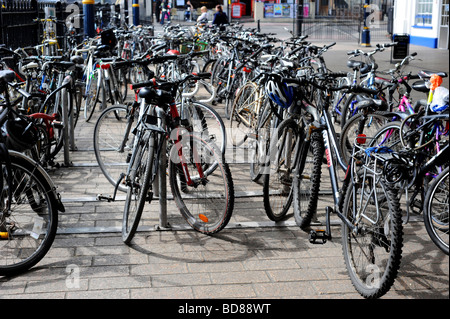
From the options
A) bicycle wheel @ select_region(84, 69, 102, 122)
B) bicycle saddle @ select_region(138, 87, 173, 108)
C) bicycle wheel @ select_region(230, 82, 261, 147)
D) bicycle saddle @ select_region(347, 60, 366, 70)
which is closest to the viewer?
bicycle saddle @ select_region(138, 87, 173, 108)

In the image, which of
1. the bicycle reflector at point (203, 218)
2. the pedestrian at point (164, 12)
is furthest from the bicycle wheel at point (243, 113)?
the pedestrian at point (164, 12)

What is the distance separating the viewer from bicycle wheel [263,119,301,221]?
4934 millimetres

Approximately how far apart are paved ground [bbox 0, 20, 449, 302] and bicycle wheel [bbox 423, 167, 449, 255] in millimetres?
238

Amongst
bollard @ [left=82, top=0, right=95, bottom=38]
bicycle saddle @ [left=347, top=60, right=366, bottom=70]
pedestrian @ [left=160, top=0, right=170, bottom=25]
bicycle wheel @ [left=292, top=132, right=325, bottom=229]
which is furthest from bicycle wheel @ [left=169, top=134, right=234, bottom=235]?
pedestrian @ [left=160, top=0, right=170, bottom=25]

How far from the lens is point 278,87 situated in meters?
4.84

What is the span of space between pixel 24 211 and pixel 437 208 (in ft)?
9.11

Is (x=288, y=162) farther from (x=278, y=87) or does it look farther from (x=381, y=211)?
(x=381, y=211)

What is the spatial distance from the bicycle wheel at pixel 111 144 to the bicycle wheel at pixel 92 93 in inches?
126

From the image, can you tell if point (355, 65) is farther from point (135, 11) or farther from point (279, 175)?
point (135, 11)

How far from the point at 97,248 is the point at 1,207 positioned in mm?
726

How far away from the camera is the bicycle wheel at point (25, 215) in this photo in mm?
4094

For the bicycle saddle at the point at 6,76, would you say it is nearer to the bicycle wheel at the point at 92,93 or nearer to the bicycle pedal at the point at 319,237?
the bicycle pedal at the point at 319,237

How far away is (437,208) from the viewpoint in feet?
13.4

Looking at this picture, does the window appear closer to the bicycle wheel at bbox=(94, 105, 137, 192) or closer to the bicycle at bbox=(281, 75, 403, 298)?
the bicycle wheel at bbox=(94, 105, 137, 192)
